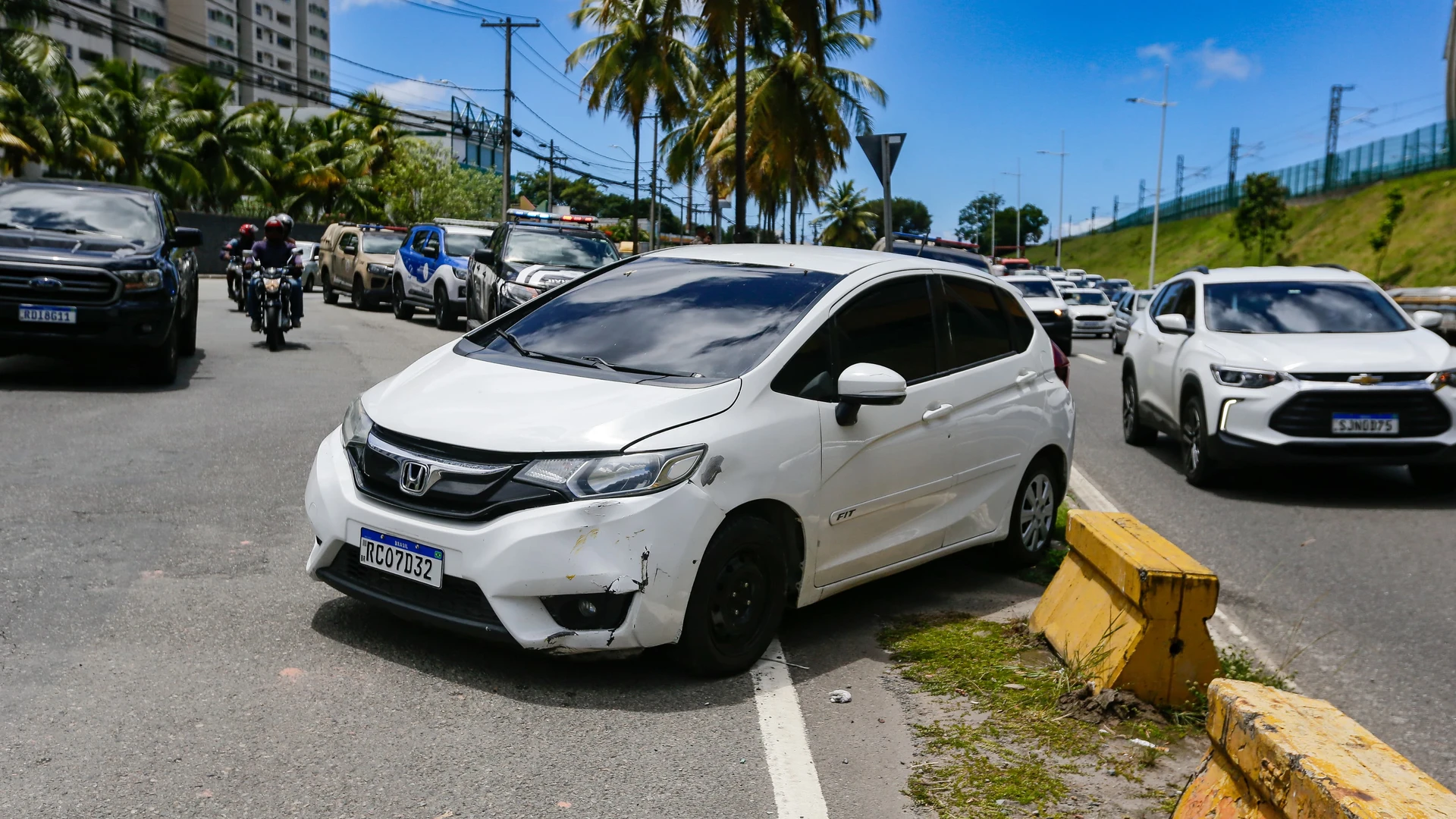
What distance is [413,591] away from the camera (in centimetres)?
493

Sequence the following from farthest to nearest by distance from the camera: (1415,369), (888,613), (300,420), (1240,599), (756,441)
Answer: (300,420) < (1415,369) < (1240,599) < (888,613) < (756,441)

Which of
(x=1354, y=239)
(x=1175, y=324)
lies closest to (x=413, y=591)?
(x=1175, y=324)

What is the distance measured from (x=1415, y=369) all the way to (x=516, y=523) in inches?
290

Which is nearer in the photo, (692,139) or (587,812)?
(587,812)

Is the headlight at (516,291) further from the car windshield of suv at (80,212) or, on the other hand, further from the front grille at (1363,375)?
the front grille at (1363,375)

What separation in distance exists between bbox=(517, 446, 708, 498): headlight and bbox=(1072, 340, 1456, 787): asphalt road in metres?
2.78

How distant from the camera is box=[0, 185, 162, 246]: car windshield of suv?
12.5 m

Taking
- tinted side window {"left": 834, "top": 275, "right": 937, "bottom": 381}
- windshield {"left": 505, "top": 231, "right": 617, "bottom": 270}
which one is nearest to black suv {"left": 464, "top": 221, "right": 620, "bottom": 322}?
windshield {"left": 505, "top": 231, "right": 617, "bottom": 270}

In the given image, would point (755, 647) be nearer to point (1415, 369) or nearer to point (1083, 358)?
point (1415, 369)

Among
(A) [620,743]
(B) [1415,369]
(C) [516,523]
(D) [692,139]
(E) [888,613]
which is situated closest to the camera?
(A) [620,743]

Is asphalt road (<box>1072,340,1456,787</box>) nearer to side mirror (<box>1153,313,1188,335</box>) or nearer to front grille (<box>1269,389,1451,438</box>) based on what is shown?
front grille (<box>1269,389,1451,438</box>)

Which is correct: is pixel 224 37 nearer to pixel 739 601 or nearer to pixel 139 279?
pixel 139 279

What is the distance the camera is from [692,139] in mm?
48656

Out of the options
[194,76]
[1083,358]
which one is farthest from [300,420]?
[194,76]
